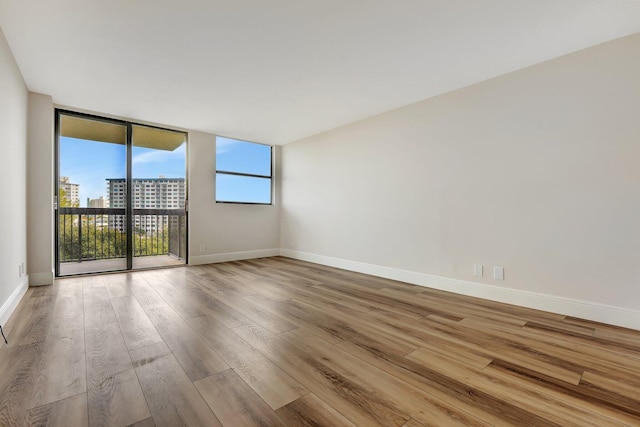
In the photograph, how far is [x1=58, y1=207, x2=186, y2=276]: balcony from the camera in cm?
392

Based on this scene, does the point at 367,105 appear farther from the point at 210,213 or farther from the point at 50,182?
the point at 50,182

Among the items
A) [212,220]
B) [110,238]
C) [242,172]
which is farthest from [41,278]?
[242,172]

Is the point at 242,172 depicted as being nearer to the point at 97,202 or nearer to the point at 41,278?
the point at 97,202

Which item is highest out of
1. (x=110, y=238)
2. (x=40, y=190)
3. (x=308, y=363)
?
(x=40, y=190)

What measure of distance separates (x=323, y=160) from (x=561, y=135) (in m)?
3.24

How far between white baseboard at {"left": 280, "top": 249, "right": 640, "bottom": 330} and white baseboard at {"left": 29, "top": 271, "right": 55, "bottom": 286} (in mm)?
4025

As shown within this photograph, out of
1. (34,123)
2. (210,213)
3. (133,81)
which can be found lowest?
(210,213)

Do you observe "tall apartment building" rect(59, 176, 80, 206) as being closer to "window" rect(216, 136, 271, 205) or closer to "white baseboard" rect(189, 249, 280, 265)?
"white baseboard" rect(189, 249, 280, 265)

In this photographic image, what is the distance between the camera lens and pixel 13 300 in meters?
2.50

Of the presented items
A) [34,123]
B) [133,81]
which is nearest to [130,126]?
[34,123]

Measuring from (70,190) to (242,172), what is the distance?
2572 millimetres

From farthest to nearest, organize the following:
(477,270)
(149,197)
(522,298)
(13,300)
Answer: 1. (149,197)
2. (477,270)
3. (522,298)
4. (13,300)

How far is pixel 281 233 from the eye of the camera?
592 cm

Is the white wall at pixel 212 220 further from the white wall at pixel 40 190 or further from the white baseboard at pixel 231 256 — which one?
the white wall at pixel 40 190
